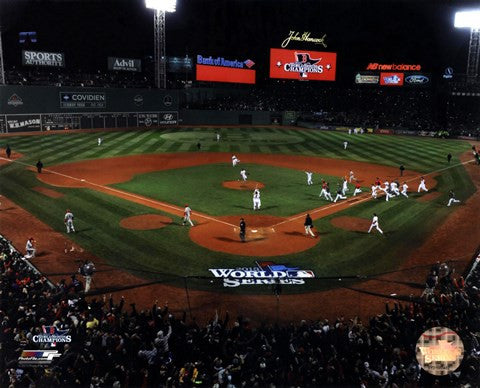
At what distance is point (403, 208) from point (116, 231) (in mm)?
18149

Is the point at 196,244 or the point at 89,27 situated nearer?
the point at 196,244

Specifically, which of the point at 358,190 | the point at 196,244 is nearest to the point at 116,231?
the point at 196,244

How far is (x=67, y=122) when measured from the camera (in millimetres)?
62688

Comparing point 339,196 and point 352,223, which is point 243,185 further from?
point 352,223

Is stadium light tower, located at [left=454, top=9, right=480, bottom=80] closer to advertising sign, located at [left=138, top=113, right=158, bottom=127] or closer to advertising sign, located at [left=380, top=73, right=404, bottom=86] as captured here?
advertising sign, located at [left=380, top=73, right=404, bottom=86]

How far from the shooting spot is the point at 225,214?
26156 millimetres

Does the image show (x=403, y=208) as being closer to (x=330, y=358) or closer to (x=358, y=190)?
(x=358, y=190)

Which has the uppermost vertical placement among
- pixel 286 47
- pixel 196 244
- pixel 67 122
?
pixel 286 47

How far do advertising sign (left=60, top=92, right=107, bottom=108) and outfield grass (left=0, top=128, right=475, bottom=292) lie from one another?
29.3 feet

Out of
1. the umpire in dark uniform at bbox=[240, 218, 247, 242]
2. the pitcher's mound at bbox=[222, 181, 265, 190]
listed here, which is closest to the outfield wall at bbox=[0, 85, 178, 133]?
the pitcher's mound at bbox=[222, 181, 265, 190]

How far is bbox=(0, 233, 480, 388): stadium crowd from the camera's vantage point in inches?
396

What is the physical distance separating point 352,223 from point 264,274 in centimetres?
906

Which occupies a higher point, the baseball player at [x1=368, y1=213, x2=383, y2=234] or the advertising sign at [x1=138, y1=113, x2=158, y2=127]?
the advertising sign at [x1=138, y1=113, x2=158, y2=127]

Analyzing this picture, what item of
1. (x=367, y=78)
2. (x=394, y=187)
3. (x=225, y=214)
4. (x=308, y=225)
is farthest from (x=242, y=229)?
(x=367, y=78)
